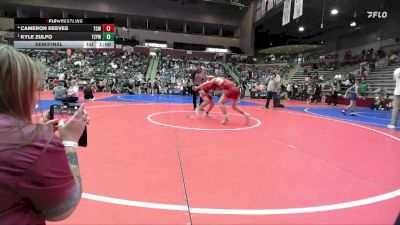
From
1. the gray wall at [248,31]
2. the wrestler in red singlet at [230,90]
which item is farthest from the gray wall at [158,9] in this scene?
the wrestler in red singlet at [230,90]

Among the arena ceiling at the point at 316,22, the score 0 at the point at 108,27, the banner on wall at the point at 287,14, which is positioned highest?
the arena ceiling at the point at 316,22

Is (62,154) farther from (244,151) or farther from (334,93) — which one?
(334,93)

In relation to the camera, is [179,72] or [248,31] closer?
[179,72]

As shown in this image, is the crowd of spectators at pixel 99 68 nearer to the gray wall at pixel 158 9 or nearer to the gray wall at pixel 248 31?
the gray wall at pixel 158 9

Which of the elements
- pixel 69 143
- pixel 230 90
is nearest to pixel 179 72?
pixel 230 90

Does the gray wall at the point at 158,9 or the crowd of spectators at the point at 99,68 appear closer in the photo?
the crowd of spectators at the point at 99,68

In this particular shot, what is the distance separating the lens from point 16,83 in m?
1.07

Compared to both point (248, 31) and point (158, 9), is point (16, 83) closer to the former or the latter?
point (158, 9)
